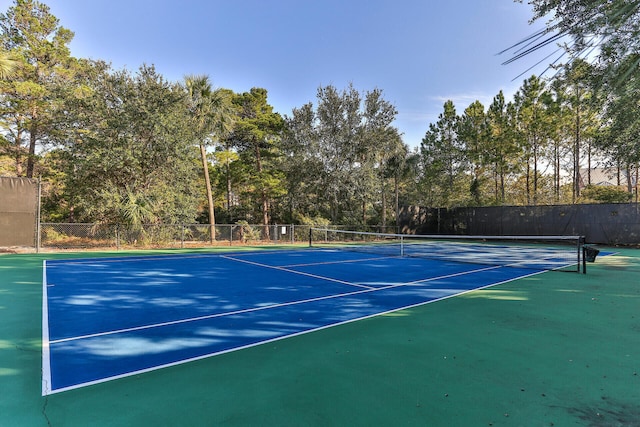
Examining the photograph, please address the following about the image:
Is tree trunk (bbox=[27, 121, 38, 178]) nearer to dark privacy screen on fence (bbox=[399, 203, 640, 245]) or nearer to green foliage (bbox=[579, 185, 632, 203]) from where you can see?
dark privacy screen on fence (bbox=[399, 203, 640, 245])

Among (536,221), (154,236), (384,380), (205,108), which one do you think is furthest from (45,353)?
(536,221)

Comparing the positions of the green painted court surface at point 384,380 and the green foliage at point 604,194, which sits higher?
the green foliage at point 604,194

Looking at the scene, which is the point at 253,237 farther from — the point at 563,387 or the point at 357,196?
the point at 563,387

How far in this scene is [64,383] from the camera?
9.23 ft

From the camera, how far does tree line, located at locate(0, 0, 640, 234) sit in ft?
57.6

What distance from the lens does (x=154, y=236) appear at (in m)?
17.8

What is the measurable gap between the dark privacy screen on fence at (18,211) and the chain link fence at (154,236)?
2.29 ft

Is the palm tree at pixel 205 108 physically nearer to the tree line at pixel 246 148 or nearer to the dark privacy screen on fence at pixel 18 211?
the tree line at pixel 246 148

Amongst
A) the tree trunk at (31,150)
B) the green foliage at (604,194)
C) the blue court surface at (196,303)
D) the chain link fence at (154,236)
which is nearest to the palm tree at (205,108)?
the chain link fence at (154,236)

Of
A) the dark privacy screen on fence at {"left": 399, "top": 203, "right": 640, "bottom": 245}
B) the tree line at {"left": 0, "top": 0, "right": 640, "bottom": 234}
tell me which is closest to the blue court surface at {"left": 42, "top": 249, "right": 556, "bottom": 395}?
the tree line at {"left": 0, "top": 0, "right": 640, "bottom": 234}

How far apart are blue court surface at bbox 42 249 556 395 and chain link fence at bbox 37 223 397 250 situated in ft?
20.6

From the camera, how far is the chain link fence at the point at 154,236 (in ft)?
52.3

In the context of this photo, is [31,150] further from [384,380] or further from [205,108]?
[384,380]

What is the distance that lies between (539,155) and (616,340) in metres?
31.3
